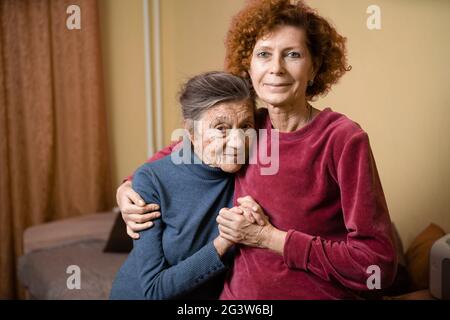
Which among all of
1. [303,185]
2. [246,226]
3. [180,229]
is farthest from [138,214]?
[303,185]

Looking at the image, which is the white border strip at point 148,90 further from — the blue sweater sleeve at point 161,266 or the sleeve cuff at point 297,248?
the sleeve cuff at point 297,248

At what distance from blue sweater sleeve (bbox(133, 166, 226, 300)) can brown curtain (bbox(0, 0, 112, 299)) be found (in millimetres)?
514

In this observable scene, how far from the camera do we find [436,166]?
1065 millimetres

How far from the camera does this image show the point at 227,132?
915 millimetres

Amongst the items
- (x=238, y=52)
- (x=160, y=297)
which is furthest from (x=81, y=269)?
(x=238, y=52)

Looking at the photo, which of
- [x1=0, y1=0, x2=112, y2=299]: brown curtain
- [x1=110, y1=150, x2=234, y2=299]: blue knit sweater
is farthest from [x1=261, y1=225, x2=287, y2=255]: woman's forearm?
[x1=0, y1=0, x2=112, y2=299]: brown curtain

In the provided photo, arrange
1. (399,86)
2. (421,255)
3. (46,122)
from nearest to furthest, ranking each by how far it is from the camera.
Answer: (399,86), (421,255), (46,122)

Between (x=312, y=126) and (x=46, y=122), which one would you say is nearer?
(x=312, y=126)

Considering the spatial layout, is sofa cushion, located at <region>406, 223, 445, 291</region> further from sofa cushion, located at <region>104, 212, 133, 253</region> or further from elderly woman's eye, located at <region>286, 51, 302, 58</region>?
sofa cushion, located at <region>104, 212, 133, 253</region>

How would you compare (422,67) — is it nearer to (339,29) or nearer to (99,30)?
(339,29)

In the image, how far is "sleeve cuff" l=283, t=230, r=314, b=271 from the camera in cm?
83

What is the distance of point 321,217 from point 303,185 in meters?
0.06

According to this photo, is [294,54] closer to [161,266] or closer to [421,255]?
[161,266]
